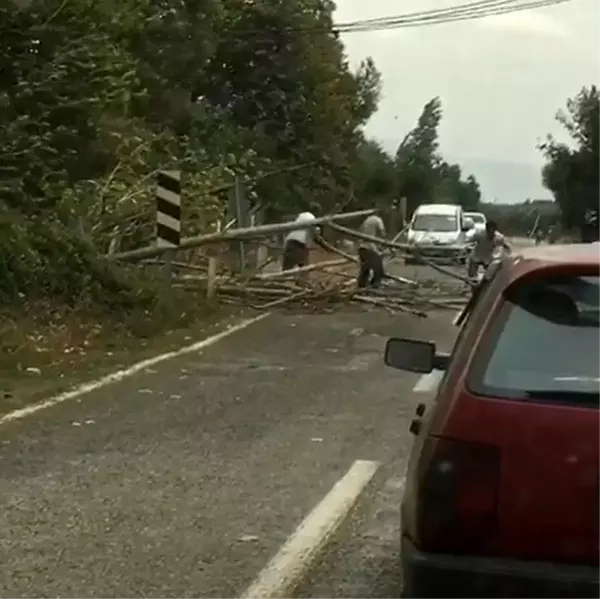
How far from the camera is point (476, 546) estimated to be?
420 centimetres

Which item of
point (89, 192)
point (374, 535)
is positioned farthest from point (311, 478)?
point (89, 192)

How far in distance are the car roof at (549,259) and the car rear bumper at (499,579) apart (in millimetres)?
967

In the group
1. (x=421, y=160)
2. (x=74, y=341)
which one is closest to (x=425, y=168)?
(x=421, y=160)

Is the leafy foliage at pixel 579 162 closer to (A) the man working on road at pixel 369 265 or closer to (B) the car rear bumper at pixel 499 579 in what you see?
(A) the man working on road at pixel 369 265

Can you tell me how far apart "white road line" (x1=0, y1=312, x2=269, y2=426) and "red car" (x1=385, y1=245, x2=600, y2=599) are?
21.7 feet

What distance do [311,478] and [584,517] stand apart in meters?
4.71

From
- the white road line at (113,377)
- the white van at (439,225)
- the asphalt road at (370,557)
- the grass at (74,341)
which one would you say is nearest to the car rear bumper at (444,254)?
the grass at (74,341)

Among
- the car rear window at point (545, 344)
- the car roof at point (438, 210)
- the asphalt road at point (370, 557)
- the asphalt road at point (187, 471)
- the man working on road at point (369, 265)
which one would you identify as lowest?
the asphalt road at point (187, 471)

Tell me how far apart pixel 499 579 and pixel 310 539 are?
315 centimetres

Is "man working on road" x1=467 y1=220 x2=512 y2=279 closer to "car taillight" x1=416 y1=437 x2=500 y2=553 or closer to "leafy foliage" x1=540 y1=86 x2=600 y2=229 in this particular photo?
"car taillight" x1=416 y1=437 x2=500 y2=553

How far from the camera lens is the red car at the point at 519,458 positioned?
416 centimetres

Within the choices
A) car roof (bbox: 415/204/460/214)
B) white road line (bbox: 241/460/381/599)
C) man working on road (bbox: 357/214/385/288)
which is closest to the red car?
white road line (bbox: 241/460/381/599)

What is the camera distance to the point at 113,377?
43.5 ft

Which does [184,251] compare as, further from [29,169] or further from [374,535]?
[374,535]
